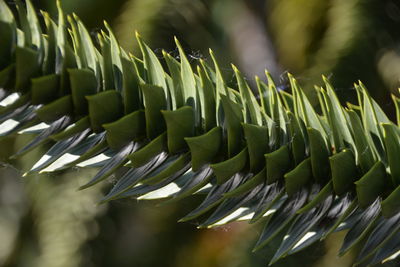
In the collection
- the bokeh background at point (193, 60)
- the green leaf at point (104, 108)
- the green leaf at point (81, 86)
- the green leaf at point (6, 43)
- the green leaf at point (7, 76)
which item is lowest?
the bokeh background at point (193, 60)

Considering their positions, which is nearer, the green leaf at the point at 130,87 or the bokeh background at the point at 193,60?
the green leaf at the point at 130,87

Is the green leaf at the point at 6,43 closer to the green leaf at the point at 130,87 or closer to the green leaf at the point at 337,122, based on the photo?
the green leaf at the point at 130,87

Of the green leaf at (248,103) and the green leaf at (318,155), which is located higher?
the green leaf at (248,103)

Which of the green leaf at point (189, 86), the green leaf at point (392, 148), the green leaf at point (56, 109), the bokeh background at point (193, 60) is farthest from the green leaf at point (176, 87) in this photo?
the bokeh background at point (193, 60)

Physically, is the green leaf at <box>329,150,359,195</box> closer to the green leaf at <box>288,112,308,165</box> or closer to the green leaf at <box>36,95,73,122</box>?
the green leaf at <box>288,112,308,165</box>
